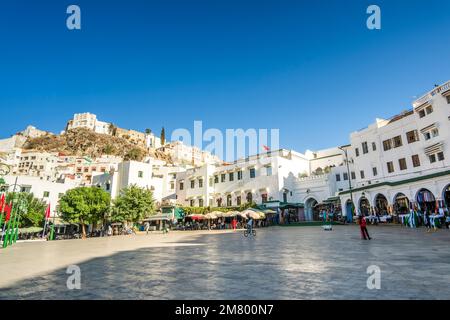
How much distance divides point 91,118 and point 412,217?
139439mm

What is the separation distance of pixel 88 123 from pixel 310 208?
12219 cm

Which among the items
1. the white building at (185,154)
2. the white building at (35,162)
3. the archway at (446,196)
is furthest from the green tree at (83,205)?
the white building at (185,154)

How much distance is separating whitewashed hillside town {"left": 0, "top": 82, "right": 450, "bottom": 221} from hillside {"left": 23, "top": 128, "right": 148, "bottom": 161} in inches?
2273

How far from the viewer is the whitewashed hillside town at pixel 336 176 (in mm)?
27562

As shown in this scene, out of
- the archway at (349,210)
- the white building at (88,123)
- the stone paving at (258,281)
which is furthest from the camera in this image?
the white building at (88,123)

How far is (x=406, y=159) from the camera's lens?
100ft

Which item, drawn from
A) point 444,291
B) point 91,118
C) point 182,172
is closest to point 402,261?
point 444,291

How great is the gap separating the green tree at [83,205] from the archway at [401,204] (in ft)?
133

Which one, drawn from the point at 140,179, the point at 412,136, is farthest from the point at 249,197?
the point at 412,136

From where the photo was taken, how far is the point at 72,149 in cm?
11475

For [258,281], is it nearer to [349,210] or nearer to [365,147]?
[349,210]

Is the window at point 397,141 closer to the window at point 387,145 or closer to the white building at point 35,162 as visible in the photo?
the window at point 387,145

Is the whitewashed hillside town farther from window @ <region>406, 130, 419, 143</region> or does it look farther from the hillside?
the hillside

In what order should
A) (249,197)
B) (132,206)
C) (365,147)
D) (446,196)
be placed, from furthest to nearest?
(249,197) → (132,206) → (365,147) → (446,196)
